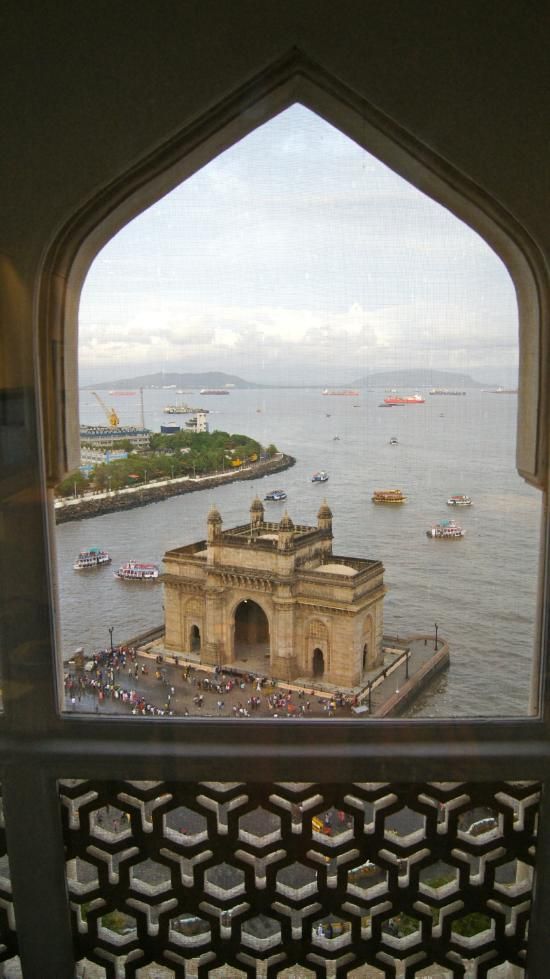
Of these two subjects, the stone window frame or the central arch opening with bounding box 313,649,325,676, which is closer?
the stone window frame

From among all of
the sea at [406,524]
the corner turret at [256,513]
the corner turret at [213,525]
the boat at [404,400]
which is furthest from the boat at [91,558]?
the boat at [404,400]

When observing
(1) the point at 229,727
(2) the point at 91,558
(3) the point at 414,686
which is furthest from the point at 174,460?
(3) the point at 414,686

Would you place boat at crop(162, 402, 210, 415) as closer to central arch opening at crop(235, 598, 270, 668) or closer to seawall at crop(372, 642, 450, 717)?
central arch opening at crop(235, 598, 270, 668)

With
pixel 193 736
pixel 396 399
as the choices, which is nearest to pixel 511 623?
pixel 396 399

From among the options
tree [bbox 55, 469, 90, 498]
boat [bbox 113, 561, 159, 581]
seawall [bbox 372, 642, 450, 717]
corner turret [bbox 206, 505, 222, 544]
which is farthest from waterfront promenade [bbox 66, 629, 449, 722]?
tree [bbox 55, 469, 90, 498]

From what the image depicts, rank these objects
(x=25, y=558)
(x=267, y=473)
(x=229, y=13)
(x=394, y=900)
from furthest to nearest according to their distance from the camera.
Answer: (x=267, y=473) < (x=394, y=900) < (x=25, y=558) < (x=229, y=13)

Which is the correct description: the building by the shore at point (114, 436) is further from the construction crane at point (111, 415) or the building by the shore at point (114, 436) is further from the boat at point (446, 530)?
the boat at point (446, 530)

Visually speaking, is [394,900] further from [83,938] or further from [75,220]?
[75,220]
